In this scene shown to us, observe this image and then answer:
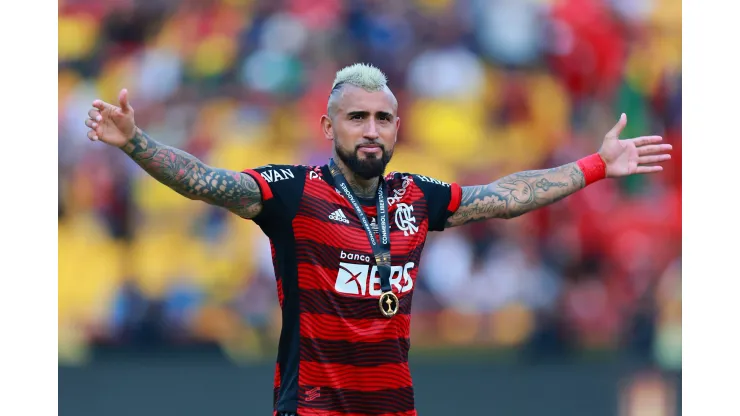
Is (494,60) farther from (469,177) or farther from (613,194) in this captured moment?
(613,194)

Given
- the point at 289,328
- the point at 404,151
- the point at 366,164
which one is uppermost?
the point at 404,151

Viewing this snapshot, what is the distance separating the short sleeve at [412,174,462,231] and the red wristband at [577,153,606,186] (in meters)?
0.72

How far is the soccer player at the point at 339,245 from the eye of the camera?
13.5ft

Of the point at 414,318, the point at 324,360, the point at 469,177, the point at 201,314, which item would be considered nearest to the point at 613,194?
the point at 469,177

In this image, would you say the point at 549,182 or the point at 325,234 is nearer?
the point at 325,234

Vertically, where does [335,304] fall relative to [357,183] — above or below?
below

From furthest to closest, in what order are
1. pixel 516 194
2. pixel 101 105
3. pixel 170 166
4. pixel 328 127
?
pixel 516 194 → pixel 328 127 → pixel 170 166 → pixel 101 105

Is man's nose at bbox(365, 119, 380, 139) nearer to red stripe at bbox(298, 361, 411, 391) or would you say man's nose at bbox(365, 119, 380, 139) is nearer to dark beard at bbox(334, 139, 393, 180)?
dark beard at bbox(334, 139, 393, 180)

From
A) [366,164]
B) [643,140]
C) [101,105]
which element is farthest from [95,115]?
[643,140]

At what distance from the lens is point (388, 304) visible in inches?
165

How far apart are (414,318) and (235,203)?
213 inches

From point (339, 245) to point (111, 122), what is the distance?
1.16 m

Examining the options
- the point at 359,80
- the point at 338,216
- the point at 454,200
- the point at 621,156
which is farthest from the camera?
the point at 621,156

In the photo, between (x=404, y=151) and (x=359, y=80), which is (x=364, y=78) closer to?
(x=359, y=80)
